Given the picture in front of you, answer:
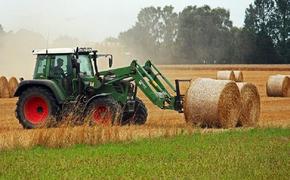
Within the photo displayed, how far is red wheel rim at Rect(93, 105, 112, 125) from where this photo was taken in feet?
56.3

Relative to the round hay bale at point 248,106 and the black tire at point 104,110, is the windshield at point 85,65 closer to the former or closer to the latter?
the black tire at point 104,110

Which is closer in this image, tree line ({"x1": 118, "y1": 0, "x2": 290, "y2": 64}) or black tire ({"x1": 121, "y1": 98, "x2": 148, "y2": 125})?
black tire ({"x1": 121, "y1": 98, "x2": 148, "y2": 125})

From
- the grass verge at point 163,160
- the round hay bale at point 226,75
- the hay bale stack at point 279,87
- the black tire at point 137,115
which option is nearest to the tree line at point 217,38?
the round hay bale at point 226,75

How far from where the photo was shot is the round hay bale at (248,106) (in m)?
→ 18.2

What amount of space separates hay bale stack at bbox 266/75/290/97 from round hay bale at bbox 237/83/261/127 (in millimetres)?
12381

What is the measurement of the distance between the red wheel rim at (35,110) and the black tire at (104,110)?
1.31 metres

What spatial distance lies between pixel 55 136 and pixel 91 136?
713 mm

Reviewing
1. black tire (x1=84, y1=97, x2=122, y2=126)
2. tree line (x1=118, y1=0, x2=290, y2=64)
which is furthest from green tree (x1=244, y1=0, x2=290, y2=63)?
black tire (x1=84, y1=97, x2=122, y2=126)

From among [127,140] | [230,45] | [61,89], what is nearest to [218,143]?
[127,140]

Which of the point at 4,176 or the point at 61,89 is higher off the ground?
the point at 61,89

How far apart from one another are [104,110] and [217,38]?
2657 inches

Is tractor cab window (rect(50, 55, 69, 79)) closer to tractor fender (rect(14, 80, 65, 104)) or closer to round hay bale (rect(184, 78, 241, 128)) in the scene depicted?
tractor fender (rect(14, 80, 65, 104))

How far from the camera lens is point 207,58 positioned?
84375mm

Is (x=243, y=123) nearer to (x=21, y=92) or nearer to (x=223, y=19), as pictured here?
(x=21, y=92)
